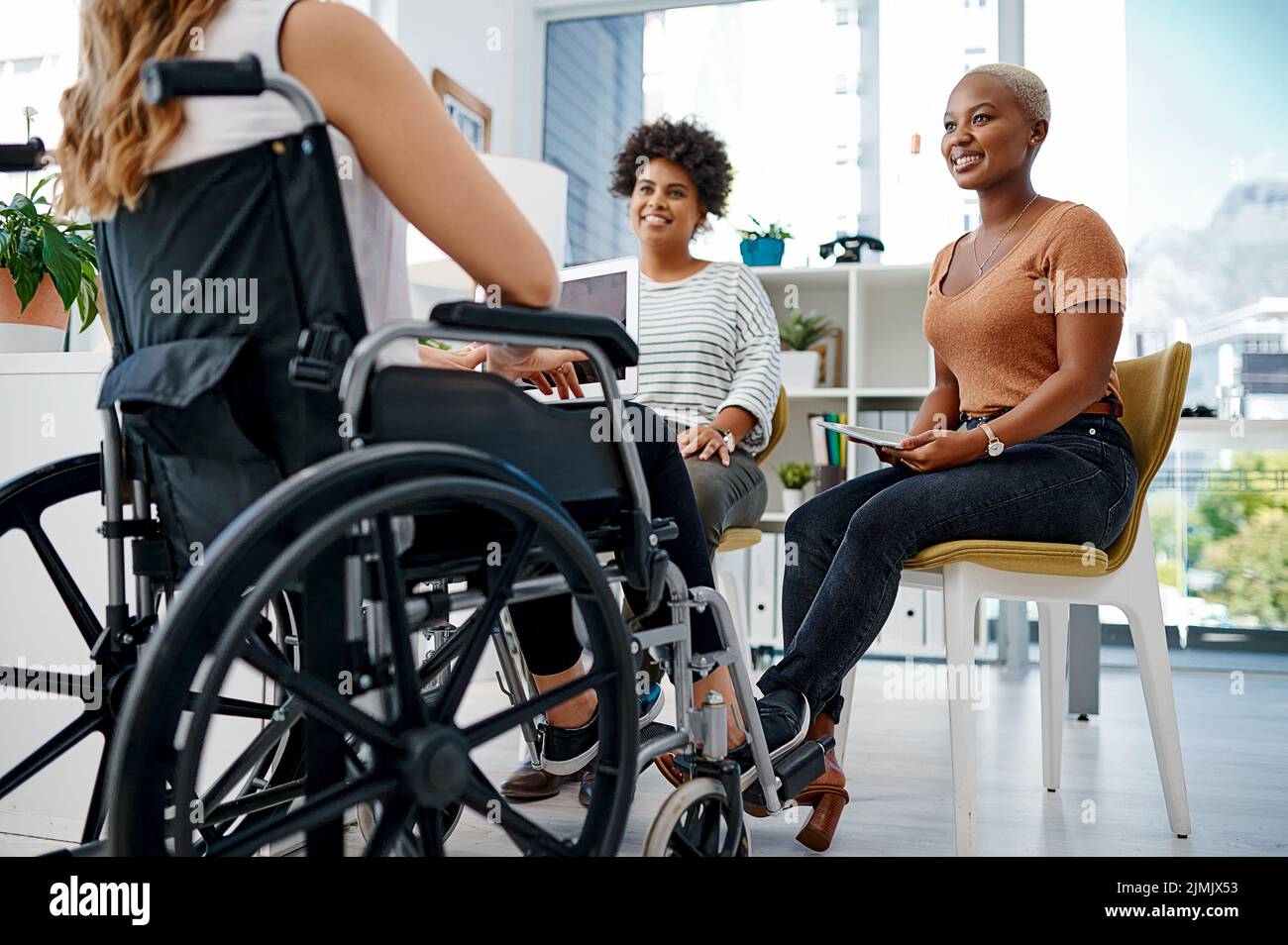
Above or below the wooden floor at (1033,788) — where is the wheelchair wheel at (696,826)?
above

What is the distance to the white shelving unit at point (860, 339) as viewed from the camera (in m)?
3.35

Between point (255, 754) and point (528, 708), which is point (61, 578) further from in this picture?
point (528, 708)

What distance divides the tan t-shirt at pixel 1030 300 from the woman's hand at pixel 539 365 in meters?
0.66

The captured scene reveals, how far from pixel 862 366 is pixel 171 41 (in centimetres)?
284

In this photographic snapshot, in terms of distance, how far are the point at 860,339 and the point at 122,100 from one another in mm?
2724

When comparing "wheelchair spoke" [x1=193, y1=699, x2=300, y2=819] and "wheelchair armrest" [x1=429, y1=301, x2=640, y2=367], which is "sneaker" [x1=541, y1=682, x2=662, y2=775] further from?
"wheelchair armrest" [x1=429, y1=301, x2=640, y2=367]

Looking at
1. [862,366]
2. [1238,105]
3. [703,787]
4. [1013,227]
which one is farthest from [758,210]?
[703,787]

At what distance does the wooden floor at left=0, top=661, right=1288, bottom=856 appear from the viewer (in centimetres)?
157

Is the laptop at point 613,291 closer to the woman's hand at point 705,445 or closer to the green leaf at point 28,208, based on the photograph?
the woman's hand at point 705,445

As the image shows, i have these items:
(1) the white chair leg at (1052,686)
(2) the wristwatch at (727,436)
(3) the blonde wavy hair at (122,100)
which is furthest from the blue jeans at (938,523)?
(3) the blonde wavy hair at (122,100)

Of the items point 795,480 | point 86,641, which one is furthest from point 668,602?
point 795,480

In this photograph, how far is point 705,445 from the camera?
1979mm

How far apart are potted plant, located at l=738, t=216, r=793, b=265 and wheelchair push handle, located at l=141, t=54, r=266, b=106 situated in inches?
111

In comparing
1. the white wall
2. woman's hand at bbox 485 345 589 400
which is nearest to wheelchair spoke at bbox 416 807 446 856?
woman's hand at bbox 485 345 589 400
